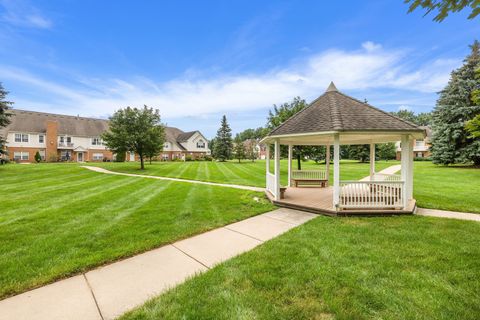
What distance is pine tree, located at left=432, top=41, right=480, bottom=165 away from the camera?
2100cm

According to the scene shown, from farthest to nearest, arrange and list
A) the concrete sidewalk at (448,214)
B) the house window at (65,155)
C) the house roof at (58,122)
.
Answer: the house window at (65,155)
the house roof at (58,122)
the concrete sidewalk at (448,214)

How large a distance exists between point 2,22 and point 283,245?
598 inches

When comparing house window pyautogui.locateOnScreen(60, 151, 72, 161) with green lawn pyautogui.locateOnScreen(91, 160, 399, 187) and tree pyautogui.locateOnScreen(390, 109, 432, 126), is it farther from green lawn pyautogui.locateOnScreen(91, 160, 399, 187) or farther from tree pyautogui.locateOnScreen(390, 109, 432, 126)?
tree pyautogui.locateOnScreen(390, 109, 432, 126)

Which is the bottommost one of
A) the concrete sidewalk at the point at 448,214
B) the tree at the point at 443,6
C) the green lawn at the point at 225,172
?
the concrete sidewalk at the point at 448,214

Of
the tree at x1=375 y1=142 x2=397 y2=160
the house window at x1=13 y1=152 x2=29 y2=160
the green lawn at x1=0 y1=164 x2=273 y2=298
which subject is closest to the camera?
the green lawn at x1=0 y1=164 x2=273 y2=298

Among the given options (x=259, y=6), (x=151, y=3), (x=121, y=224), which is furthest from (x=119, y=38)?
(x=121, y=224)

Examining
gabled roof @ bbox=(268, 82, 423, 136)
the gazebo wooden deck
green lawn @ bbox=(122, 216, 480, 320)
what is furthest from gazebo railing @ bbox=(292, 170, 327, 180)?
green lawn @ bbox=(122, 216, 480, 320)

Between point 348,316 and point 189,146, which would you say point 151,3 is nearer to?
point 348,316

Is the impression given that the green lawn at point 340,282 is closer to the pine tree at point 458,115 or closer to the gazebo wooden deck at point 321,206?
the gazebo wooden deck at point 321,206

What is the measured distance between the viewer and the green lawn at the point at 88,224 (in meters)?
3.74

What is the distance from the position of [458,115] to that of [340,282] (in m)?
28.7

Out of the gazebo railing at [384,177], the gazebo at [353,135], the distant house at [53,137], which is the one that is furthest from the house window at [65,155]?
the gazebo railing at [384,177]

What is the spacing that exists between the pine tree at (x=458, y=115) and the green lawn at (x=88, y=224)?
24040mm

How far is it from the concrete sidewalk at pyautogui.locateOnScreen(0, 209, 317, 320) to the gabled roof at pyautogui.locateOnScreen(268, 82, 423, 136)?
165 inches
